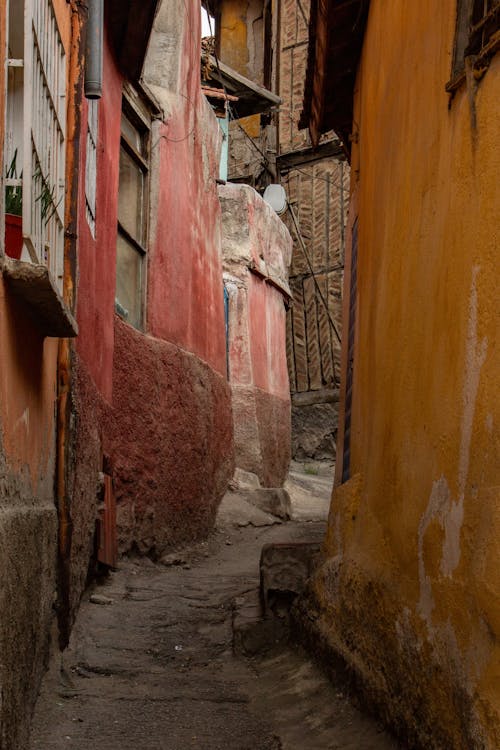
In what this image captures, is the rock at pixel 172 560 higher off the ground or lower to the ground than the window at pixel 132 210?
lower

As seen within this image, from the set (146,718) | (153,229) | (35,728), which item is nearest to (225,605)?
(146,718)

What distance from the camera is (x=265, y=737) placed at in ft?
12.6

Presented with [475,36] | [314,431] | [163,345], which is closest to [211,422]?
[163,345]

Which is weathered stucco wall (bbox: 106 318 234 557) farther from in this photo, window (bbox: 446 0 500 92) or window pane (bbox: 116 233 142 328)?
window (bbox: 446 0 500 92)

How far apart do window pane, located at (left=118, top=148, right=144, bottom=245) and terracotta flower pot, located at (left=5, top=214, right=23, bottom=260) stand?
15.4 feet

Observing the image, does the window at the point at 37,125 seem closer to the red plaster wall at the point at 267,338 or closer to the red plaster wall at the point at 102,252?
the red plaster wall at the point at 102,252

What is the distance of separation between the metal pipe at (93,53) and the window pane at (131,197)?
109 inches

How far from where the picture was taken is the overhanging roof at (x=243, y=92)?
14425 mm

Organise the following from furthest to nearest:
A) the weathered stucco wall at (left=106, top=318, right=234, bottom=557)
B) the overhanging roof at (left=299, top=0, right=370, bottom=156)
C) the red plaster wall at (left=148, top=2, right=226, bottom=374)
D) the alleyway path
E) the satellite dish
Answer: the satellite dish < the red plaster wall at (left=148, top=2, right=226, bottom=374) < the weathered stucco wall at (left=106, top=318, right=234, bottom=557) < the overhanging roof at (left=299, top=0, right=370, bottom=156) < the alleyway path

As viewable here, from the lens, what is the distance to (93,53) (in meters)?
5.15

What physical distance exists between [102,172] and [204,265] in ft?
13.3

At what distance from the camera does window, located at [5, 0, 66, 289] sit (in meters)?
3.44

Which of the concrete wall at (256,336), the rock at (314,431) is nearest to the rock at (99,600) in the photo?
the concrete wall at (256,336)

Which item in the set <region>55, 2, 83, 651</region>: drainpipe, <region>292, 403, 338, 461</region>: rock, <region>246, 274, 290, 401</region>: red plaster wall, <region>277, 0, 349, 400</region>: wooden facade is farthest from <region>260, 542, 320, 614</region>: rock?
<region>292, 403, 338, 461</region>: rock
